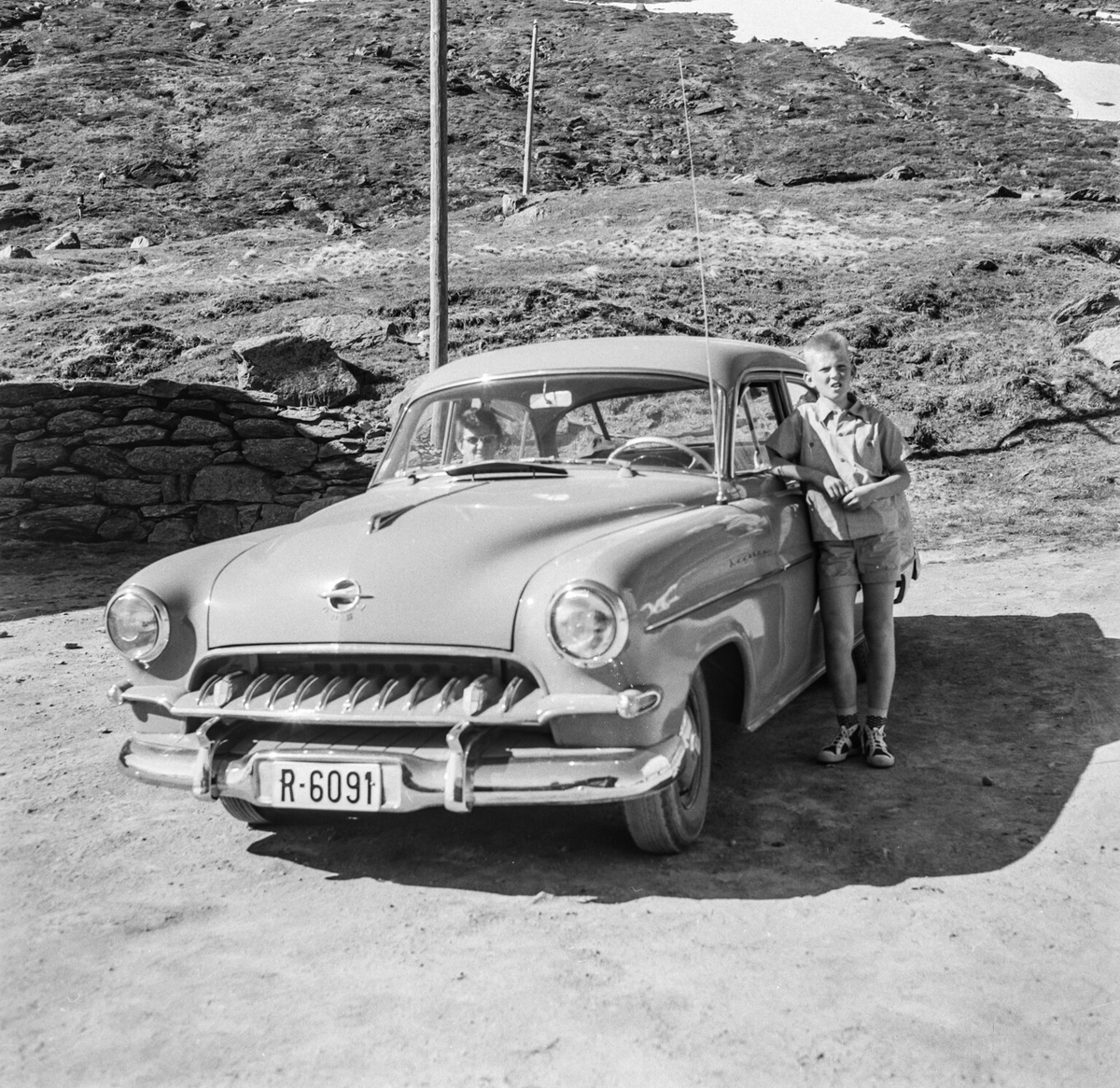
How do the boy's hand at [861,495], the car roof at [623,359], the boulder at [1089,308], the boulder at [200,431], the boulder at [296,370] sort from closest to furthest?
the boy's hand at [861,495] → the car roof at [623,359] → the boulder at [200,431] → the boulder at [296,370] → the boulder at [1089,308]

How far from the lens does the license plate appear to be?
3139 mm

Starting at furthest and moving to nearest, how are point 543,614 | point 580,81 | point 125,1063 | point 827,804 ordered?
point 580,81
point 827,804
point 543,614
point 125,1063

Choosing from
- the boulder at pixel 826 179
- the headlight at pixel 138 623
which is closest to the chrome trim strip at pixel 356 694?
the headlight at pixel 138 623

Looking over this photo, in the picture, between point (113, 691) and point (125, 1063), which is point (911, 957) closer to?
point (125, 1063)

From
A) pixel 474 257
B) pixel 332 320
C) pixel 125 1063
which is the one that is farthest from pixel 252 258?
pixel 125 1063

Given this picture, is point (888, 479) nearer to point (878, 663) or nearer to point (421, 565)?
point (878, 663)

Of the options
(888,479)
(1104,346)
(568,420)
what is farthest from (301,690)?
(1104,346)

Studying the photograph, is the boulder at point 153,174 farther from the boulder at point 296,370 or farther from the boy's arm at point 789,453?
the boy's arm at point 789,453

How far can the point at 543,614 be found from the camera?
3.12 meters

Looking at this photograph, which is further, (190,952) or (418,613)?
(418,613)

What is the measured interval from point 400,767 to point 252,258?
1827 centimetres

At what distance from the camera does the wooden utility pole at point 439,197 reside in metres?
10.2

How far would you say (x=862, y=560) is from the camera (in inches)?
169

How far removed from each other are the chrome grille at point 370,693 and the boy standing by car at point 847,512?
5.18 feet
